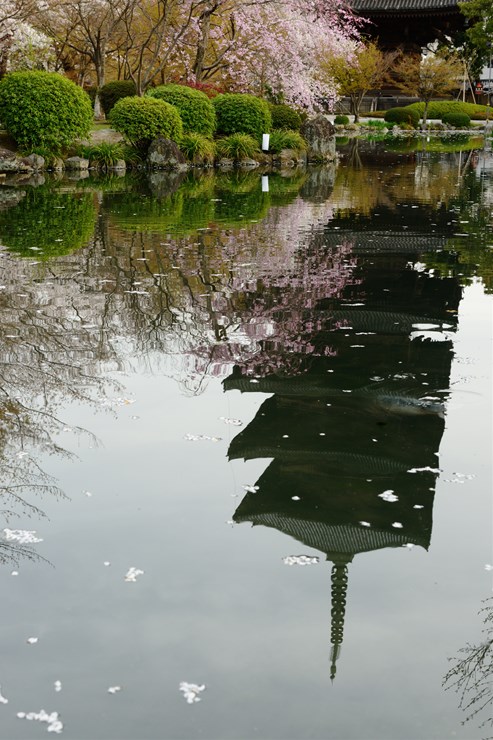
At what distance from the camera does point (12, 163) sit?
76.3 feet

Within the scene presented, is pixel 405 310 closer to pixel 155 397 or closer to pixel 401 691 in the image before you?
pixel 155 397

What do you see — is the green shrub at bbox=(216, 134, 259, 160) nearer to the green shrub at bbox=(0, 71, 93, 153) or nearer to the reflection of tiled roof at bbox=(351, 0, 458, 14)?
the green shrub at bbox=(0, 71, 93, 153)

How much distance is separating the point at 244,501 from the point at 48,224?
34.7 ft

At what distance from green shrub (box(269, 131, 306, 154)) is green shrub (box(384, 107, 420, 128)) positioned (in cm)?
1956

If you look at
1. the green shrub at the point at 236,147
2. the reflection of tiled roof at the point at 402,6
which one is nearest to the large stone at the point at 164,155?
the green shrub at the point at 236,147

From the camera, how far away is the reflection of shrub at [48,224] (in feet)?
41.4

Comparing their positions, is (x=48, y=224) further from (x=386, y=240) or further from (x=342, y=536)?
(x=342, y=536)

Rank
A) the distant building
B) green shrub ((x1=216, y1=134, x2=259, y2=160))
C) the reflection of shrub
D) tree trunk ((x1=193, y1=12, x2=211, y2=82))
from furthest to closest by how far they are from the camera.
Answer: the distant building → tree trunk ((x1=193, y1=12, x2=211, y2=82)) → green shrub ((x1=216, y1=134, x2=259, y2=160)) → the reflection of shrub

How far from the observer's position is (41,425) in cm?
606

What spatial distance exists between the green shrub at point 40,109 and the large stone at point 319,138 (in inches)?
357

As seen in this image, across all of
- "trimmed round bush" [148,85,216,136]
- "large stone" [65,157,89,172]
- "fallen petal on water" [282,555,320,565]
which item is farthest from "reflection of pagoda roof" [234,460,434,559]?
"trimmed round bush" [148,85,216,136]

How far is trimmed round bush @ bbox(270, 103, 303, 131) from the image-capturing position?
30312mm

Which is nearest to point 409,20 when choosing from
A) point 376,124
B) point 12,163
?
point 376,124

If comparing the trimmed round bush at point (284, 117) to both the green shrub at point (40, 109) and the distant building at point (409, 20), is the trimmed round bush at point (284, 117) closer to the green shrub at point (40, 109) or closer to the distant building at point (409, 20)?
the green shrub at point (40, 109)
